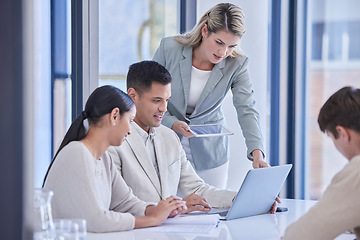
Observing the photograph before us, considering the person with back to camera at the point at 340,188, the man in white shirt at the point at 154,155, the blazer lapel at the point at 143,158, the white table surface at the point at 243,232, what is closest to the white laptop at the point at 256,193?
the white table surface at the point at 243,232

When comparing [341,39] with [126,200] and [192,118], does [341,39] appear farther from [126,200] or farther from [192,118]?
[126,200]

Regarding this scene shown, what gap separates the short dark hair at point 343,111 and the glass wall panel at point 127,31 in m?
2.16

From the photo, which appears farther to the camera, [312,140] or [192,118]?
[312,140]

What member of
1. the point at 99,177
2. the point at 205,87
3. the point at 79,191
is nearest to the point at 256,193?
the point at 99,177

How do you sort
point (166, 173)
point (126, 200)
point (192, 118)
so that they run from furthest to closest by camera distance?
point (192, 118) < point (166, 173) < point (126, 200)

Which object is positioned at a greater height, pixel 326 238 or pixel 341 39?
pixel 341 39

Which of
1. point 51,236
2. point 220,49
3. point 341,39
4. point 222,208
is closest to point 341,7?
point 341,39

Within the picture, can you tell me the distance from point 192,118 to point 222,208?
0.72 metres

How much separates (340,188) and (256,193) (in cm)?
70

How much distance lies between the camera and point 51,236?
1260 mm

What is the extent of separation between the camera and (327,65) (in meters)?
4.66

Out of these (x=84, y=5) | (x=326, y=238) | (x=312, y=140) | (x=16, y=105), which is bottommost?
(x=312, y=140)

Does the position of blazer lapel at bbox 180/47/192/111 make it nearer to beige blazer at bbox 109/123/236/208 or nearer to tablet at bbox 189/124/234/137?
tablet at bbox 189/124/234/137

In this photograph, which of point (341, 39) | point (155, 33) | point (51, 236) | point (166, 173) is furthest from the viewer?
point (341, 39)
